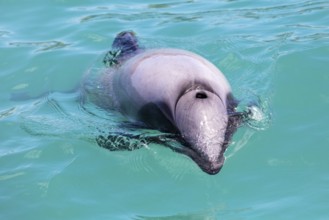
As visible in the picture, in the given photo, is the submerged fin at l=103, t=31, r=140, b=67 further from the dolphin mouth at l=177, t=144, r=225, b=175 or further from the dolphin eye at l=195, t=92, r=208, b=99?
the dolphin mouth at l=177, t=144, r=225, b=175

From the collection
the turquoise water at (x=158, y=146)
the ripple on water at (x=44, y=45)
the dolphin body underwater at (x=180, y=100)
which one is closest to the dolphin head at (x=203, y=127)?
the dolphin body underwater at (x=180, y=100)

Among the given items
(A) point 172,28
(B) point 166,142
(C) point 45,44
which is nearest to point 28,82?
(C) point 45,44

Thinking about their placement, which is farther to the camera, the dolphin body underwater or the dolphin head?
the dolphin body underwater

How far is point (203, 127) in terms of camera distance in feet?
18.9

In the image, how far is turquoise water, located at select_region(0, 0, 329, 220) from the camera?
584 cm

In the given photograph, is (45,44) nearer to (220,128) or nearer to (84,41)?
(84,41)

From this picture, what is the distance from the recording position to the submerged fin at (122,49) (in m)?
8.29

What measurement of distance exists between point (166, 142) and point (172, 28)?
4238 mm

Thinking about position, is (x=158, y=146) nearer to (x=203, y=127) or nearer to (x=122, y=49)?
(x=203, y=127)

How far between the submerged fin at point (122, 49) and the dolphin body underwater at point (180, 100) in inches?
17.4

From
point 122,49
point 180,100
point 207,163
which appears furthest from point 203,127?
point 122,49

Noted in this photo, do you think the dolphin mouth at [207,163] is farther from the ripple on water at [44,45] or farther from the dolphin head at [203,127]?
the ripple on water at [44,45]

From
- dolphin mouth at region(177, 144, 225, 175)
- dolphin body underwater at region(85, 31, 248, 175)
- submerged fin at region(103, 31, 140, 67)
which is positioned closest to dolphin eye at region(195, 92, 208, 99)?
dolphin body underwater at region(85, 31, 248, 175)

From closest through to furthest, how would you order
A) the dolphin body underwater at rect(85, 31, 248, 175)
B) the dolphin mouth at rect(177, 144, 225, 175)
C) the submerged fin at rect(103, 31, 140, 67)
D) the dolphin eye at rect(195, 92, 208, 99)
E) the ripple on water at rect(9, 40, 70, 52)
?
the dolphin mouth at rect(177, 144, 225, 175)
the dolphin body underwater at rect(85, 31, 248, 175)
the dolphin eye at rect(195, 92, 208, 99)
the submerged fin at rect(103, 31, 140, 67)
the ripple on water at rect(9, 40, 70, 52)
